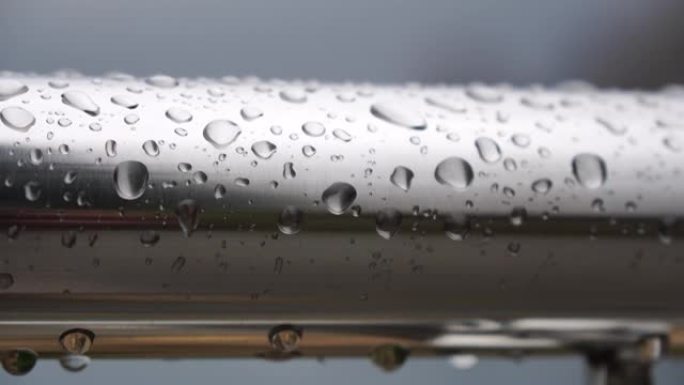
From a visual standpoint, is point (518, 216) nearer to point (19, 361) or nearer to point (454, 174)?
point (454, 174)

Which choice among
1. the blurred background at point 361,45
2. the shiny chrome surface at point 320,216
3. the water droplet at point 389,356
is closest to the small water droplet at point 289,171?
the shiny chrome surface at point 320,216

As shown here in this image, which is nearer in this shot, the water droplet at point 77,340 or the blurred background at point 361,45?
the water droplet at point 77,340

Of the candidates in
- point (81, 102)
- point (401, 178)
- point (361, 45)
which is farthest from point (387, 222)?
point (361, 45)

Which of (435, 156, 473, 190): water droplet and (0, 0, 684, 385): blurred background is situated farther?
(0, 0, 684, 385): blurred background

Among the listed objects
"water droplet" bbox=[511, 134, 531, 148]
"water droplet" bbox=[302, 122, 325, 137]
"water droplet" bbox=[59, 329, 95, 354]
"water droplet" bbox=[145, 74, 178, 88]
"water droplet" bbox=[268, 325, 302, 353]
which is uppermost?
"water droplet" bbox=[145, 74, 178, 88]

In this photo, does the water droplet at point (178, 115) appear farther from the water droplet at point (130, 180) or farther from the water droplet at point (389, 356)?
the water droplet at point (389, 356)

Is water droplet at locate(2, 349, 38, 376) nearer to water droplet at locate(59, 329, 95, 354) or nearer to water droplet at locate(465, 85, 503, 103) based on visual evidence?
water droplet at locate(59, 329, 95, 354)

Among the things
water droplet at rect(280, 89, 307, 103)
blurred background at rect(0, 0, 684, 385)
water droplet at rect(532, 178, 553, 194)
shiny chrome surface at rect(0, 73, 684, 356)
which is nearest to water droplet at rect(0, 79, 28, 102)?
shiny chrome surface at rect(0, 73, 684, 356)
